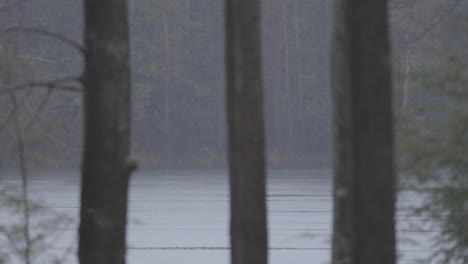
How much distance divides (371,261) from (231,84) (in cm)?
204

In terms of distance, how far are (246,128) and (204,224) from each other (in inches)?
569

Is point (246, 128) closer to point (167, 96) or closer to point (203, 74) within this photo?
point (167, 96)

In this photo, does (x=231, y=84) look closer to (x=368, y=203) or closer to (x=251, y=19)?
(x=251, y=19)

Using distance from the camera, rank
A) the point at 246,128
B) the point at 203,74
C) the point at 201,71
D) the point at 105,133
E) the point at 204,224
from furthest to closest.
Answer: the point at 203,74 < the point at 201,71 < the point at 204,224 < the point at 246,128 < the point at 105,133

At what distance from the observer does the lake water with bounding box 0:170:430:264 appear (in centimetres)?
1523

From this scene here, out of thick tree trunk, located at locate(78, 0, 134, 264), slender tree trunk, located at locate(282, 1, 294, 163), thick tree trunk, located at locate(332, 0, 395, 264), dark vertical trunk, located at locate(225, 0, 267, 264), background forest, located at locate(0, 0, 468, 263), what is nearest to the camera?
thick tree trunk, located at locate(332, 0, 395, 264)

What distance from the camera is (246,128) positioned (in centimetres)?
701

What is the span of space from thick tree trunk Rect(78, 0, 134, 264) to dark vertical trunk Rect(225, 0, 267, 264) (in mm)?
714

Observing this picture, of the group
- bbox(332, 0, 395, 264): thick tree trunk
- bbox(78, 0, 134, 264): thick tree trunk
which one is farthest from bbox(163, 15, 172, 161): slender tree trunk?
bbox(332, 0, 395, 264): thick tree trunk

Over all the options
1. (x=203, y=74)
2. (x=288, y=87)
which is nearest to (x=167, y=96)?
(x=203, y=74)

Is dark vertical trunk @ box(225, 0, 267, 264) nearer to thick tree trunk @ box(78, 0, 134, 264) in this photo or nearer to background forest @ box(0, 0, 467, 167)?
thick tree trunk @ box(78, 0, 134, 264)

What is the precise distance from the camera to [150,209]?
82.8 ft

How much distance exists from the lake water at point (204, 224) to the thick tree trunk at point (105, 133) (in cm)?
20

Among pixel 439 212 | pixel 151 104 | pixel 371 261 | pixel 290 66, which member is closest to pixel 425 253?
pixel 439 212
